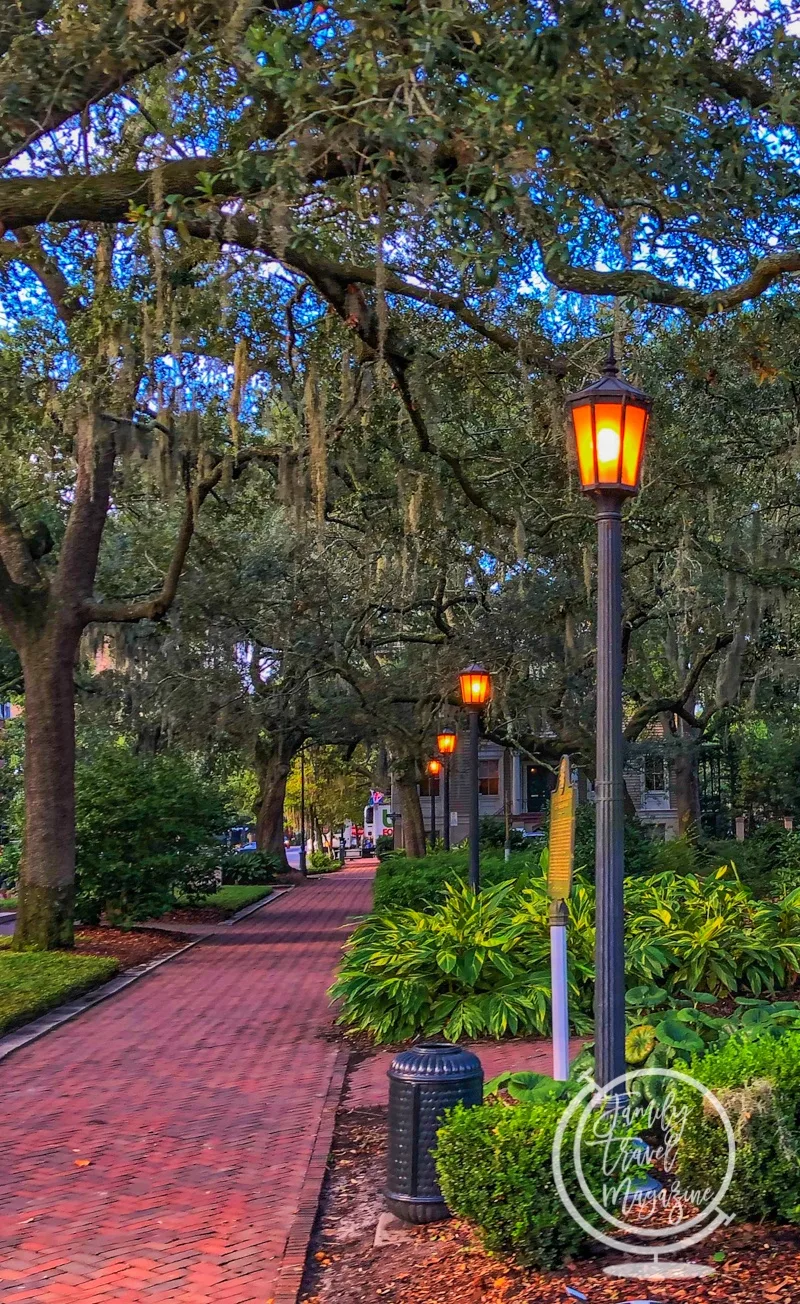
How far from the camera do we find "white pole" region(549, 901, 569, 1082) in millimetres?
5961

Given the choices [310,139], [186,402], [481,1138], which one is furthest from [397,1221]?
[186,402]

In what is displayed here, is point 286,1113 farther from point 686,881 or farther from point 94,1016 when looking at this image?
point 686,881

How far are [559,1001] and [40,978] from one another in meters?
9.14

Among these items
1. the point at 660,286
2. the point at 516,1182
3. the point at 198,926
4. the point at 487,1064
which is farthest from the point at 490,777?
the point at 516,1182

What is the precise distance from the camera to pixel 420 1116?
5605 millimetres

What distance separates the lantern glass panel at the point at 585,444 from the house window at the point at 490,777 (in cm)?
4936

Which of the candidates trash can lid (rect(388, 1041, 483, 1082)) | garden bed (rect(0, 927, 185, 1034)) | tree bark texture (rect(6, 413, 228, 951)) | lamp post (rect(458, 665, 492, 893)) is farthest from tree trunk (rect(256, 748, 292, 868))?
trash can lid (rect(388, 1041, 483, 1082))

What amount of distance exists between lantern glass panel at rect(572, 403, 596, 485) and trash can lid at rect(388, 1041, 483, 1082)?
2.91 m

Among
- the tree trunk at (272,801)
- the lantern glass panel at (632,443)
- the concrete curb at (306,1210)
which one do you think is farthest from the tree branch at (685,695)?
the tree trunk at (272,801)

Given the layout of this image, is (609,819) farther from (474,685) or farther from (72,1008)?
(474,685)

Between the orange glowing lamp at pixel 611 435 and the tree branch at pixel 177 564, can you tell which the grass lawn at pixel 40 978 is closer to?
the tree branch at pixel 177 564

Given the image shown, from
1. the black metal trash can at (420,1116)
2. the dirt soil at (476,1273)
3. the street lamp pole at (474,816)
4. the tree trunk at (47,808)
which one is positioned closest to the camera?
the dirt soil at (476,1273)

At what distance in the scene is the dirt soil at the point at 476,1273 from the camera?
4.07 meters

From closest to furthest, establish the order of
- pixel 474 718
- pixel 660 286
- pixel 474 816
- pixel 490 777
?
pixel 660 286 < pixel 474 816 < pixel 474 718 < pixel 490 777
